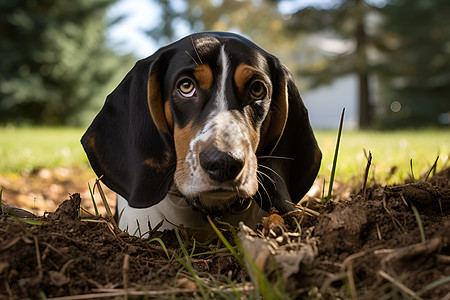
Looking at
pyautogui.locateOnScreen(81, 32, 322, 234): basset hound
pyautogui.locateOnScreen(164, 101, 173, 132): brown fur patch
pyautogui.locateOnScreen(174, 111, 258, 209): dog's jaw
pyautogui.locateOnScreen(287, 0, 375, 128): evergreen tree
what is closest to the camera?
pyautogui.locateOnScreen(174, 111, 258, 209): dog's jaw

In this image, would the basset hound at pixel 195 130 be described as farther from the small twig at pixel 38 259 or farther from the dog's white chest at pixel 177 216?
the small twig at pixel 38 259

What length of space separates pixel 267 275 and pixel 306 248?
20 centimetres

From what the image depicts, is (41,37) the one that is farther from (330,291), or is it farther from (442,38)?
(330,291)

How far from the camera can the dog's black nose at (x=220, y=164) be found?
2182mm

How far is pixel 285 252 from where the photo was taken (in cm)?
168

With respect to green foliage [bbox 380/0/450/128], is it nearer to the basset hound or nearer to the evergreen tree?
the evergreen tree

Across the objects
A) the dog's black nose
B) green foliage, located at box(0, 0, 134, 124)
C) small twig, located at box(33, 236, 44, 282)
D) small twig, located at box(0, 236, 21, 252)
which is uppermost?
green foliage, located at box(0, 0, 134, 124)

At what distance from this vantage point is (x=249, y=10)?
100ft

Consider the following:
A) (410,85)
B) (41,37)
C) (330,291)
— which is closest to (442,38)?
(410,85)

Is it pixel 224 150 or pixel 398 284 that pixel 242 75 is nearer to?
pixel 224 150

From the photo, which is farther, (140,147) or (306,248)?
(140,147)

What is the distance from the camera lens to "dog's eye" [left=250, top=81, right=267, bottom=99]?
289 cm

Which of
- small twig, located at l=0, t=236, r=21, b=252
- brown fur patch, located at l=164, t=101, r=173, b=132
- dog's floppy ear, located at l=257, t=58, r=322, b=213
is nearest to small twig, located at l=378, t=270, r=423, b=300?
small twig, located at l=0, t=236, r=21, b=252

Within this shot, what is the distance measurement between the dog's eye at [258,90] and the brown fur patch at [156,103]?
0.60 meters
